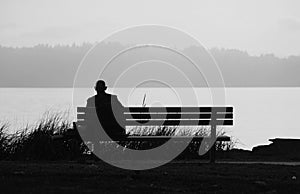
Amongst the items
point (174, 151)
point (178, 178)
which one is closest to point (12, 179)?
point (178, 178)

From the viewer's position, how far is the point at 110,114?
1103cm

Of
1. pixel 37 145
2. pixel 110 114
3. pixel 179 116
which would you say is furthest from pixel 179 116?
pixel 37 145

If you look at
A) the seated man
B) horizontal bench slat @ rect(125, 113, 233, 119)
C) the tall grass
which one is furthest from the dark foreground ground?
the tall grass

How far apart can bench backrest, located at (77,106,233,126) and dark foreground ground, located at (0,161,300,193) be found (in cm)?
144

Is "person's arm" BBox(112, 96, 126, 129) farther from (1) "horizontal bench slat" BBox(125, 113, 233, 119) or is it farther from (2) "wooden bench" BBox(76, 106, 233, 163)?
(1) "horizontal bench slat" BBox(125, 113, 233, 119)

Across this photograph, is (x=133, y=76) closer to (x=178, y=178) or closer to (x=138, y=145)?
(x=138, y=145)

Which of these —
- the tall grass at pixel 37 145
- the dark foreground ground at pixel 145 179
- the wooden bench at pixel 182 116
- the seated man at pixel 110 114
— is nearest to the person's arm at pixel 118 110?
the seated man at pixel 110 114

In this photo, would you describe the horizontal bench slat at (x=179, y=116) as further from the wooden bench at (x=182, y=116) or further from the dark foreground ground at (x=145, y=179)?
the dark foreground ground at (x=145, y=179)

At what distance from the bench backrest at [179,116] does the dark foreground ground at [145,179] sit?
144 centimetres

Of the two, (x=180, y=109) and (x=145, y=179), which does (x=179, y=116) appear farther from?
(x=145, y=179)

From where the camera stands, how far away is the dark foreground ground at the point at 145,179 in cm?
849

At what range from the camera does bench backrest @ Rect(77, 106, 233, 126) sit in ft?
38.5

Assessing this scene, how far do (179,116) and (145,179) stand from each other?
284cm

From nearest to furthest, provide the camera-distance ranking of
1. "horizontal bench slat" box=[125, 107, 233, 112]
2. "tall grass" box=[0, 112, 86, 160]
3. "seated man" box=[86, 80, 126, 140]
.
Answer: "seated man" box=[86, 80, 126, 140]
"horizontal bench slat" box=[125, 107, 233, 112]
"tall grass" box=[0, 112, 86, 160]
